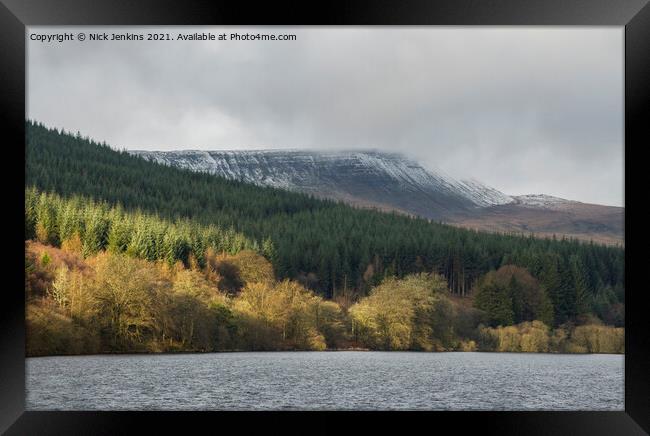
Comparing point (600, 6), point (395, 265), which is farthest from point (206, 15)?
point (395, 265)

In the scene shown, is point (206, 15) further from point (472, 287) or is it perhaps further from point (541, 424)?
point (472, 287)

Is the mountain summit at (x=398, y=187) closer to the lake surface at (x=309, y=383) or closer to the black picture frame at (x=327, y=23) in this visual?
the lake surface at (x=309, y=383)

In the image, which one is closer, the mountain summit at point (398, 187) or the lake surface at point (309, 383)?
the lake surface at point (309, 383)

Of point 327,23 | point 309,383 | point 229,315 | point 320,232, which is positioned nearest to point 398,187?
point 320,232

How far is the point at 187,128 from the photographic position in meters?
112

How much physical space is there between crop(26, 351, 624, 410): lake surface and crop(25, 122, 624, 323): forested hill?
775 inches

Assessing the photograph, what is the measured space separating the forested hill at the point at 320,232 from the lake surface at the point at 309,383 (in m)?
19.7

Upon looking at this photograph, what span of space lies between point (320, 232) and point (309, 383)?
3981 cm

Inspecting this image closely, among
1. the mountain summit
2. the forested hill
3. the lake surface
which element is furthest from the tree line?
the mountain summit

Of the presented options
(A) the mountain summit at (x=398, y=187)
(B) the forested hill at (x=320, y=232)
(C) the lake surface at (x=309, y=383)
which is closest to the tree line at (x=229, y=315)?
(C) the lake surface at (x=309, y=383)

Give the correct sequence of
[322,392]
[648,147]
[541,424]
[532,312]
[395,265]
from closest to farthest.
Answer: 1. [648,147]
2. [541,424]
3. [322,392]
4. [532,312]
5. [395,265]

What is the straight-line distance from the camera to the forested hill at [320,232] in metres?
67.1

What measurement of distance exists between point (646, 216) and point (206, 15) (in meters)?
7.11

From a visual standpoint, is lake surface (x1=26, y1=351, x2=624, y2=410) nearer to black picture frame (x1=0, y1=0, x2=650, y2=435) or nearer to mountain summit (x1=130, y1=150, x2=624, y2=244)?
black picture frame (x1=0, y1=0, x2=650, y2=435)
